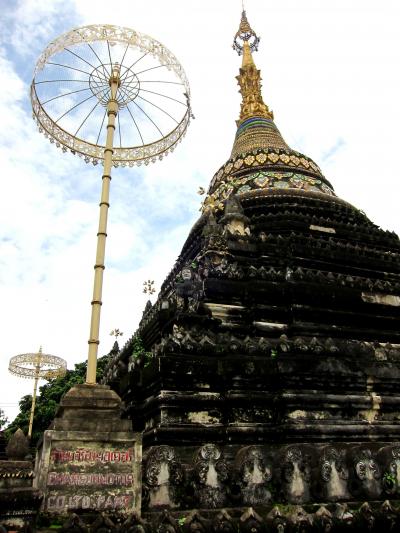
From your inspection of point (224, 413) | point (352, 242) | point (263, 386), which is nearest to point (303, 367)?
point (263, 386)

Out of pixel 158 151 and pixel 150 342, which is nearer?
pixel 158 151

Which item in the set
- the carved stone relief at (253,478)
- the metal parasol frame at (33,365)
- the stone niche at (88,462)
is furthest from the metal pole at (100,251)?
the metal parasol frame at (33,365)

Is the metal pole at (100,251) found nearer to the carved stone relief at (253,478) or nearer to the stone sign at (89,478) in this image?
the stone sign at (89,478)

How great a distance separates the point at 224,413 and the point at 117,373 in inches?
245

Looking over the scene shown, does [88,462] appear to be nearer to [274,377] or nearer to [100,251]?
[100,251]

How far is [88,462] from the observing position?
21.4ft

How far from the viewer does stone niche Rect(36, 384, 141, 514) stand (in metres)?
6.26

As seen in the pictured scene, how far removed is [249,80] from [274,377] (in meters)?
24.9

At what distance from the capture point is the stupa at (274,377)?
24.4ft

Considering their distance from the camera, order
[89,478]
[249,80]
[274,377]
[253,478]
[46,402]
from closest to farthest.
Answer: [89,478] → [253,478] → [274,377] → [249,80] → [46,402]

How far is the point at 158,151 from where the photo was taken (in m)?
11.6

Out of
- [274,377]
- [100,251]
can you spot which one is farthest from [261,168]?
[100,251]

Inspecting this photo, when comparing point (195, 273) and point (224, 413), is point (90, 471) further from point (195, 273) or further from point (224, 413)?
point (195, 273)

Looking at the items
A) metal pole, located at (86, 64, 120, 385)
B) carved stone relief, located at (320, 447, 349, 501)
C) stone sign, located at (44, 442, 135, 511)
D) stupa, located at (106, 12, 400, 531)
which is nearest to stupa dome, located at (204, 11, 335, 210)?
stupa, located at (106, 12, 400, 531)
